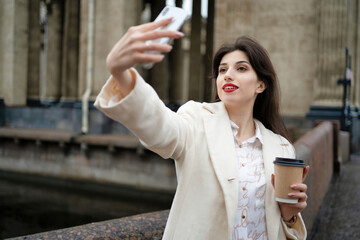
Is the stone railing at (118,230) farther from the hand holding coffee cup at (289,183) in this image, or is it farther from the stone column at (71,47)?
the stone column at (71,47)

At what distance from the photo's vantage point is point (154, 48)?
3.79 ft

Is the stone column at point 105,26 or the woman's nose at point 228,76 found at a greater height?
the stone column at point 105,26

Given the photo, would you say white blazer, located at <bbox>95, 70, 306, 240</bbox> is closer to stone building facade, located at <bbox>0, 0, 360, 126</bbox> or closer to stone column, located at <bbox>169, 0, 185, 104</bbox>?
stone building facade, located at <bbox>0, 0, 360, 126</bbox>

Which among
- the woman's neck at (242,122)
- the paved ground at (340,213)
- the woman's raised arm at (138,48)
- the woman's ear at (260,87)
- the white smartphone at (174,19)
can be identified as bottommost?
the paved ground at (340,213)

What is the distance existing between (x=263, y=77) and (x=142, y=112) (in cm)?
76

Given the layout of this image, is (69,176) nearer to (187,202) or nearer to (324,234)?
(324,234)

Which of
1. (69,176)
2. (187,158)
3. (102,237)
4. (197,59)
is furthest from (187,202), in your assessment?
(197,59)

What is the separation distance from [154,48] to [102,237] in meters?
1.36

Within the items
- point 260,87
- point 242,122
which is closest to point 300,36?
point 260,87

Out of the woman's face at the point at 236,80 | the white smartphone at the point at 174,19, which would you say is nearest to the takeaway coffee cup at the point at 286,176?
the woman's face at the point at 236,80

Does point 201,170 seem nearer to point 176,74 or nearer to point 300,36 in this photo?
point 300,36

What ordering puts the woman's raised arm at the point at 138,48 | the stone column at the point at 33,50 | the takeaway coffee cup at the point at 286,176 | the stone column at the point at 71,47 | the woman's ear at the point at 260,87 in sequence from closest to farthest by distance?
the woman's raised arm at the point at 138,48 → the takeaway coffee cup at the point at 286,176 → the woman's ear at the point at 260,87 → the stone column at the point at 33,50 → the stone column at the point at 71,47

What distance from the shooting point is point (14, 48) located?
16.5m

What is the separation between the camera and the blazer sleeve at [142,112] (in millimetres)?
1236
